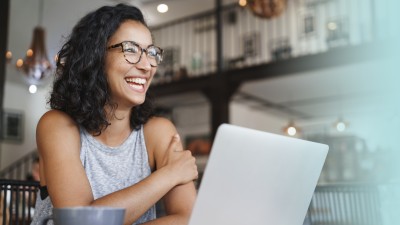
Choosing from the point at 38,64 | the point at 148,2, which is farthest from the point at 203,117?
the point at 38,64

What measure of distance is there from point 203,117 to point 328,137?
2.69m

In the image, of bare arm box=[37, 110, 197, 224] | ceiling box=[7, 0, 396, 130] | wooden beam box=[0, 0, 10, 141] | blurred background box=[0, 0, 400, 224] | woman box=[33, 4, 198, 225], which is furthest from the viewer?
blurred background box=[0, 0, 400, 224]

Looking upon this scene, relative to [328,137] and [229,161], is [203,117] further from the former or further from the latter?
[229,161]

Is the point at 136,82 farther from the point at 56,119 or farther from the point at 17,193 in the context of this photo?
the point at 17,193

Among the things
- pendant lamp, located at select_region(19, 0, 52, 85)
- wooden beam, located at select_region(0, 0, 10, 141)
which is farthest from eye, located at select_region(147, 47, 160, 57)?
pendant lamp, located at select_region(19, 0, 52, 85)

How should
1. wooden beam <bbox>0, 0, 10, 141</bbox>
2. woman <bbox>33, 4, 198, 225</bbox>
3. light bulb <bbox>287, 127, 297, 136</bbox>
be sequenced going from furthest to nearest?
light bulb <bbox>287, 127, 297, 136</bbox> → wooden beam <bbox>0, 0, 10, 141</bbox> → woman <bbox>33, 4, 198, 225</bbox>

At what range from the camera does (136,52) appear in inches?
48.5

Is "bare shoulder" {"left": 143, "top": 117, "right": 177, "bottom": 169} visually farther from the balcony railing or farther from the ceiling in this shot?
the balcony railing

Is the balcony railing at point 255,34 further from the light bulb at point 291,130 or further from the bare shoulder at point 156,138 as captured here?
the bare shoulder at point 156,138

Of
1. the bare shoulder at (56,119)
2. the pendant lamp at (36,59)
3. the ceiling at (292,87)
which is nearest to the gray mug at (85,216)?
the bare shoulder at (56,119)

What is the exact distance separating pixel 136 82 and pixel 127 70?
4 centimetres

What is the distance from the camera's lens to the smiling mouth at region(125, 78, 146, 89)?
48.8 inches

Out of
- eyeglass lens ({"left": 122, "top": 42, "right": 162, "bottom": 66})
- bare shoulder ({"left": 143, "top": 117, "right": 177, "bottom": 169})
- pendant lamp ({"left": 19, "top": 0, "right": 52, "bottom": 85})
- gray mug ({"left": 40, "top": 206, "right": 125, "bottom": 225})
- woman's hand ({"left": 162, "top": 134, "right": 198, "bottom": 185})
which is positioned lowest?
gray mug ({"left": 40, "top": 206, "right": 125, "bottom": 225})

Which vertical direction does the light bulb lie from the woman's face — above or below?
above
